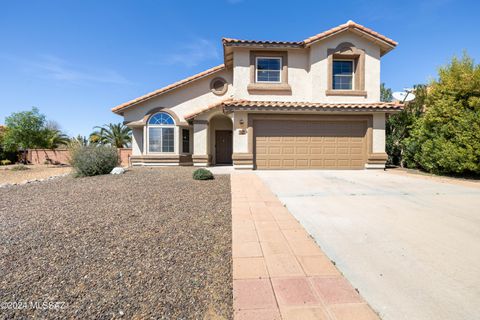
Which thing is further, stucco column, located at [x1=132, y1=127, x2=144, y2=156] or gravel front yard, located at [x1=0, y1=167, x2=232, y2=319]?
stucco column, located at [x1=132, y1=127, x2=144, y2=156]

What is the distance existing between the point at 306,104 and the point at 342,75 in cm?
354

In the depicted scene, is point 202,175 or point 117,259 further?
point 202,175

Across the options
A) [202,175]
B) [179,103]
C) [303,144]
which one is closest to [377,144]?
[303,144]

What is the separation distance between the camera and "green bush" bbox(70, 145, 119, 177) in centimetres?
Answer: 1015

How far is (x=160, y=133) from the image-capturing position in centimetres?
1555

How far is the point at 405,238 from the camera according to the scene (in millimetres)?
3725

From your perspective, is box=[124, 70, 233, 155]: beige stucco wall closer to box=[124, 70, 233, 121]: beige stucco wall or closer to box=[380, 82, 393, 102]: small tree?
box=[124, 70, 233, 121]: beige stucco wall

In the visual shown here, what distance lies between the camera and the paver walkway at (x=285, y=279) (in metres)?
2.11

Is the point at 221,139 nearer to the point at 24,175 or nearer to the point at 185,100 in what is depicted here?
the point at 185,100

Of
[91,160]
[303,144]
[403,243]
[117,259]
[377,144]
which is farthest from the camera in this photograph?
[377,144]

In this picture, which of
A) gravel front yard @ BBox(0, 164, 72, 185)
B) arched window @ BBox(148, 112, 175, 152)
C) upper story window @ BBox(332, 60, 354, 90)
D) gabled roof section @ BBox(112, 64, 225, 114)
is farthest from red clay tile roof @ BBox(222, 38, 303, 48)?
gravel front yard @ BBox(0, 164, 72, 185)

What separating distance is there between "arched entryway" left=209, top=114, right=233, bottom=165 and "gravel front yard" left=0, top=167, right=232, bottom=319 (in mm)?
10701

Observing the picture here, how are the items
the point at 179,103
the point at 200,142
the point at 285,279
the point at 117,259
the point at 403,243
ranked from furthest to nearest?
the point at 179,103
the point at 200,142
the point at 403,243
the point at 117,259
the point at 285,279

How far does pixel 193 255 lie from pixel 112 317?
1220mm
